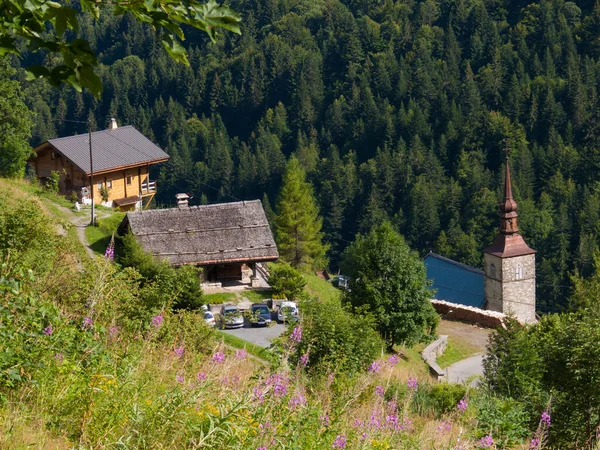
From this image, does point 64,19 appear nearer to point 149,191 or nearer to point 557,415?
point 557,415

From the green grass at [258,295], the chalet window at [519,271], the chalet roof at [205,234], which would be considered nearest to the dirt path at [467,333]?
the green grass at [258,295]

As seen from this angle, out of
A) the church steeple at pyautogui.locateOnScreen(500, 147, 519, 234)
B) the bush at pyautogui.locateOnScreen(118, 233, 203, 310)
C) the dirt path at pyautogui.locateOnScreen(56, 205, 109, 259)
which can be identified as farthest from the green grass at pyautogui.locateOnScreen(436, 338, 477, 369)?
the church steeple at pyautogui.locateOnScreen(500, 147, 519, 234)

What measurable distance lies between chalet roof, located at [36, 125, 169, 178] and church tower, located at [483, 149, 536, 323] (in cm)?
1981

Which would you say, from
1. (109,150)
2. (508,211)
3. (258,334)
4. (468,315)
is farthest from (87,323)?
(508,211)

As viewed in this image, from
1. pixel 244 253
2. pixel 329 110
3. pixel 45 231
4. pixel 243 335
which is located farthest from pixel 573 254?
pixel 45 231

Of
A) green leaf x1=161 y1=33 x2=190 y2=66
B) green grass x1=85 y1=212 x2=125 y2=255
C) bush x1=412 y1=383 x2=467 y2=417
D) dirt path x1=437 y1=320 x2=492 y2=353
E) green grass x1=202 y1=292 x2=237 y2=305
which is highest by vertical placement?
green leaf x1=161 y1=33 x2=190 y2=66

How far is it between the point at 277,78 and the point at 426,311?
366 ft

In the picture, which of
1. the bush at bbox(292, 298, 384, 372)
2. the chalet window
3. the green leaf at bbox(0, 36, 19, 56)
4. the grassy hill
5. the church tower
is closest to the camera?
the green leaf at bbox(0, 36, 19, 56)

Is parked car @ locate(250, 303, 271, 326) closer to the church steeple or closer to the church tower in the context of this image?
the church steeple

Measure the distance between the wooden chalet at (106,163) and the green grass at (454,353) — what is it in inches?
602

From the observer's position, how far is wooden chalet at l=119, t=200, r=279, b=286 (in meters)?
30.9

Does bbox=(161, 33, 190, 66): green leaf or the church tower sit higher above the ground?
bbox=(161, 33, 190, 66): green leaf

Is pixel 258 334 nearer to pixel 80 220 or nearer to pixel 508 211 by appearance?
pixel 80 220

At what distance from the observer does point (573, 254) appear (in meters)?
83.9
